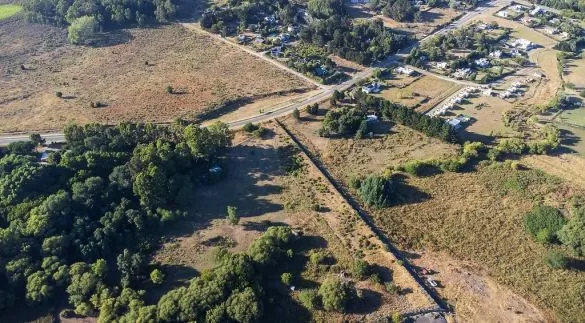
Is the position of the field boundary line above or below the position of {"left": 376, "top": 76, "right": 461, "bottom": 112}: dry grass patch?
below

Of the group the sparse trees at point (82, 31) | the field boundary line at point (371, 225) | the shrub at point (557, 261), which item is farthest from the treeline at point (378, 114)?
the sparse trees at point (82, 31)

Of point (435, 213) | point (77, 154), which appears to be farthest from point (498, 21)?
point (77, 154)

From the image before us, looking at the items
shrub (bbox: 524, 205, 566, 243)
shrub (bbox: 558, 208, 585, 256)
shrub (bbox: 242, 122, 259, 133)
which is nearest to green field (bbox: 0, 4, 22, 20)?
shrub (bbox: 242, 122, 259, 133)

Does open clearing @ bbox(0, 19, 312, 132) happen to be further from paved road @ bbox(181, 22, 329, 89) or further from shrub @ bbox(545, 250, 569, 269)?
shrub @ bbox(545, 250, 569, 269)

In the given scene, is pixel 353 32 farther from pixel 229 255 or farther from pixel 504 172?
pixel 229 255

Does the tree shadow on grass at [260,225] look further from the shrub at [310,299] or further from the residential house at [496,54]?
the residential house at [496,54]

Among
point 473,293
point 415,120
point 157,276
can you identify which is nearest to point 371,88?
point 415,120
